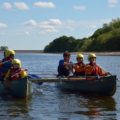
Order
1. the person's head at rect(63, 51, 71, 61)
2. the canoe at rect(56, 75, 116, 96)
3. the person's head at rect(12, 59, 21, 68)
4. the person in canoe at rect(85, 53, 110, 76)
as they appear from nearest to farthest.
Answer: the person's head at rect(12, 59, 21, 68)
the canoe at rect(56, 75, 116, 96)
the person in canoe at rect(85, 53, 110, 76)
the person's head at rect(63, 51, 71, 61)

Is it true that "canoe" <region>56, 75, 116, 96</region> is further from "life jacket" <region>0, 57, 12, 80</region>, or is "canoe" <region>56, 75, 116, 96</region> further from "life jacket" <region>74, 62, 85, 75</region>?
"life jacket" <region>0, 57, 12, 80</region>

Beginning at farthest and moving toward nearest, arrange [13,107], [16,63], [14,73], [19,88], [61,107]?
[14,73] → [16,63] → [19,88] → [61,107] → [13,107]

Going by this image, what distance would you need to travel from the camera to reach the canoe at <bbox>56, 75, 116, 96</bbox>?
67.4ft

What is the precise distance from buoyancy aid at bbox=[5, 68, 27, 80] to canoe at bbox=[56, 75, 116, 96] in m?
2.86

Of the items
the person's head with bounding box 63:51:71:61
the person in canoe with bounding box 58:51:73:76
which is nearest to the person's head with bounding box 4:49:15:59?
the person's head with bounding box 63:51:71:61

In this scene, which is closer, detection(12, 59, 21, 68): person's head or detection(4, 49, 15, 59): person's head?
detection(12, 59, 21, 68): person's head

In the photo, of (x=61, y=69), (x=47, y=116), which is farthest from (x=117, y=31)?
(x=47, y=116)

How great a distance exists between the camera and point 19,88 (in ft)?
63.1

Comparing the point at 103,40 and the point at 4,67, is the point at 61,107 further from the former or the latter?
the point at 103,40

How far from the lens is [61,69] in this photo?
2331cm

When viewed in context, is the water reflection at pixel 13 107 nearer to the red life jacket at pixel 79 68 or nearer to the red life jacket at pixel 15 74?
the red life jacket at pixel 15 74

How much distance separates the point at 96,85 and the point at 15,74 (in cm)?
364

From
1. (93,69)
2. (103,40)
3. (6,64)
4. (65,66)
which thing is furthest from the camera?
(103,40)

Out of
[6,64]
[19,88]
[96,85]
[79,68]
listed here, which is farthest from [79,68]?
[19,88]
